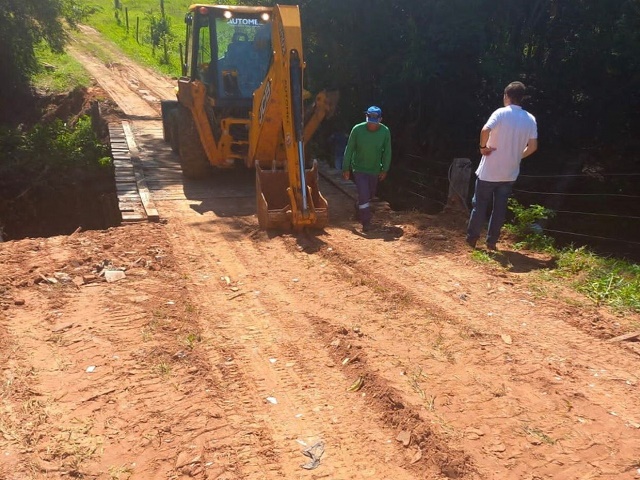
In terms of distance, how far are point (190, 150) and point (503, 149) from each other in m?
5.68

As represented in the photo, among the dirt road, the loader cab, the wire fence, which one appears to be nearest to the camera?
the dirt road

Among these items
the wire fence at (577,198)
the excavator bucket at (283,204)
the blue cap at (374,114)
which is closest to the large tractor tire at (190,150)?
the excavator bucket at (283,204)

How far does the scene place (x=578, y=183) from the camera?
1229cm

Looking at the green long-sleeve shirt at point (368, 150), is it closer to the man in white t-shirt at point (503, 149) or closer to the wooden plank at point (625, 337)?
the man in white t-shirt at point (503, 149)

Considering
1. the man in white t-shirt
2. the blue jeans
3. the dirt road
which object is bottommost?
the dirt road

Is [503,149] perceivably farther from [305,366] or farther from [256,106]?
[256,106]

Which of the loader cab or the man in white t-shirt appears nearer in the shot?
the man in white t-shirt

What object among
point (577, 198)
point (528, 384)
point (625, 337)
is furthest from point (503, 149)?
point (577, 198)

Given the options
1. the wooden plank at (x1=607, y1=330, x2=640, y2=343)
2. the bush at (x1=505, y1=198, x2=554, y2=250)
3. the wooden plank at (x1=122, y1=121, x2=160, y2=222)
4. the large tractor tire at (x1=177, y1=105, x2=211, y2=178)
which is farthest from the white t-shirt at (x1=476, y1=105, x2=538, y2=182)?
the large tractor tire at (x1=177, y1=105, x2=211, y2=178)

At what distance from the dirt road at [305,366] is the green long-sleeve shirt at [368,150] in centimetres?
125

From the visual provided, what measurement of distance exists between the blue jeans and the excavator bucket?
186cm

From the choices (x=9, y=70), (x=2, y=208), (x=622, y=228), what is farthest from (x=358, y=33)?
(x=9, y=70)

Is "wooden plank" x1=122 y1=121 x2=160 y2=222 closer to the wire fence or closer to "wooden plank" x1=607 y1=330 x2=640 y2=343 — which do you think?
the wire fence

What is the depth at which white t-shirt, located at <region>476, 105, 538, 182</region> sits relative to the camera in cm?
632
